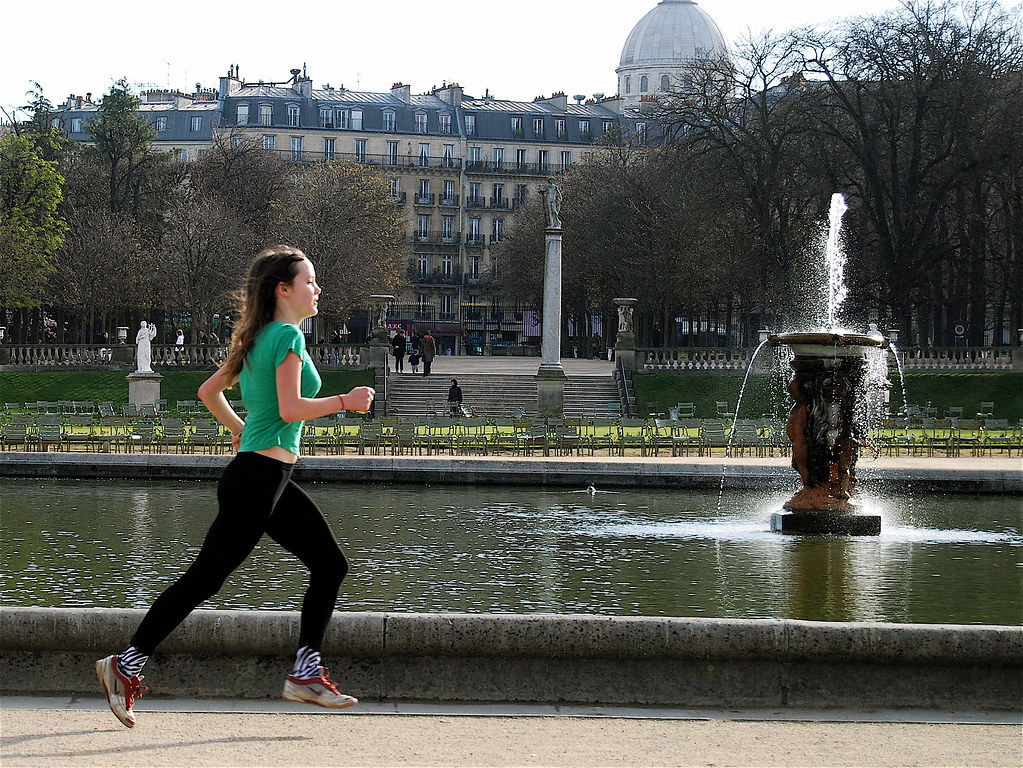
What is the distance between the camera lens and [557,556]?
49.6 ft

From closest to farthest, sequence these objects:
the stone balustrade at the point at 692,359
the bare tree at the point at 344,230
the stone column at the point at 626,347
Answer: the stone column at the point at 626,347 → the stone balustrade at the point at 692,359 → the bare tree at the point at 344,230

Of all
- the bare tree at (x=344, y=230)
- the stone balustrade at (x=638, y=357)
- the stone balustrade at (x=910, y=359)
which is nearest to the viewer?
the stone balustrade at (x=910, y=359)

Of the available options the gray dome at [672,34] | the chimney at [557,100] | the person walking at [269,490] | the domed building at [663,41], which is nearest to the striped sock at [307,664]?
the person walking at [269,490]

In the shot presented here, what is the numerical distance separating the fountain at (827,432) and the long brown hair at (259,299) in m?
11.7

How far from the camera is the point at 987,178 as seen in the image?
47.8 metres

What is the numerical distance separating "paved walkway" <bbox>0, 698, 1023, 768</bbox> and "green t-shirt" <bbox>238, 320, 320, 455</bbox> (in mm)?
1167

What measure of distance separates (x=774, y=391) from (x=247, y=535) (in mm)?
39083

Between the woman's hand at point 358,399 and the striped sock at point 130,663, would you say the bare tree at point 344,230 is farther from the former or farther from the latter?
the woman's hand at point 358,399

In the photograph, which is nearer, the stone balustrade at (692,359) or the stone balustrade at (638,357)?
the stone balustrade at (638,357)

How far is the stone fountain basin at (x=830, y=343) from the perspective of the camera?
56.1 ft

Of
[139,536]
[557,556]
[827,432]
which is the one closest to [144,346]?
[139,536]

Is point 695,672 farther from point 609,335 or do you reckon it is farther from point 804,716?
point 609,335

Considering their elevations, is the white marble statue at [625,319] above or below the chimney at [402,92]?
below

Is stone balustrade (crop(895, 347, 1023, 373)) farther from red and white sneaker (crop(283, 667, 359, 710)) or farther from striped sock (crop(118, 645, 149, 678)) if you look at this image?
striped sock (crop(118, 645, 149, 678))
